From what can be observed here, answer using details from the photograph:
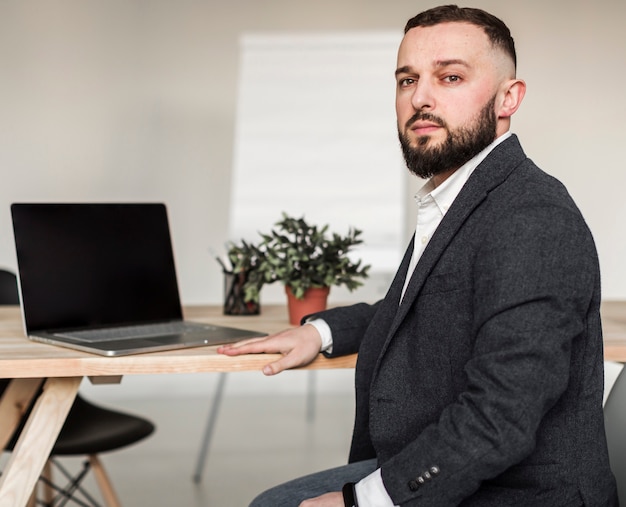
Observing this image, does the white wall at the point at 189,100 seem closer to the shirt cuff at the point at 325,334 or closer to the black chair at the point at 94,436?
the black chair at the point at 94,436

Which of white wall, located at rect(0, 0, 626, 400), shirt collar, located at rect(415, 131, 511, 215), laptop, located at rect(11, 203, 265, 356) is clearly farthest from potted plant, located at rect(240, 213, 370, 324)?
white wall, located at rect(0, 0, 626, 400)

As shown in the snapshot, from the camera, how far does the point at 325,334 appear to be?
1.92m

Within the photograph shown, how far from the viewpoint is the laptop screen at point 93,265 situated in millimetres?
2012

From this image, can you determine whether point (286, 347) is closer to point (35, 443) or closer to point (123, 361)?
point (123, 361)

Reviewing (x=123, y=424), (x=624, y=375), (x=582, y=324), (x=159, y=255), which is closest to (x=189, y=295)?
(x=123, y=424)

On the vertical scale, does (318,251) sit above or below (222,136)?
below

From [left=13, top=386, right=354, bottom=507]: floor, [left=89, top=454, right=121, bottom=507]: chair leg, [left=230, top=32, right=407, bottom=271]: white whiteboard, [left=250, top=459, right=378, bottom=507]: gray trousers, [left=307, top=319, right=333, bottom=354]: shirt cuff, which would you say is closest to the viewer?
[left=250, top=459, right=378, bottom=507]: gray trousers

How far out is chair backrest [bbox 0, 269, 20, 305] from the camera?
3020 millimetres

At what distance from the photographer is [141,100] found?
5.01 meters

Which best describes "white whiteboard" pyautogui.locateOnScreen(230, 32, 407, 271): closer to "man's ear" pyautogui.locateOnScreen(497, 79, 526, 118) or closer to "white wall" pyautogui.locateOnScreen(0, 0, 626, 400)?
"white wall" pyautogui.locateOnScreen(0, 0, 626, 400)

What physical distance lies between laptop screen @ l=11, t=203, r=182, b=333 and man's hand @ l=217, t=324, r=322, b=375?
42 cm

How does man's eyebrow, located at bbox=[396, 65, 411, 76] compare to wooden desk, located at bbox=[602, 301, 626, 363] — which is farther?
wooden desk, located at bbox=[602, 301, 626, 363]

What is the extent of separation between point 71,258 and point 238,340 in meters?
0.46

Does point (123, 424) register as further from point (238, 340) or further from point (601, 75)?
point (601, 75)
